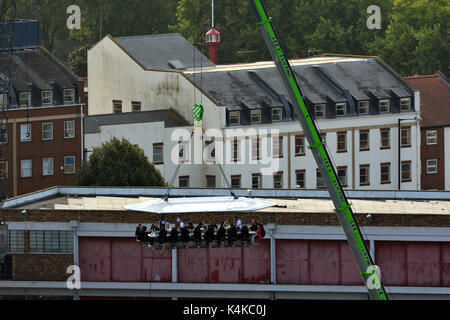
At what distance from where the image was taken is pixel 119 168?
11812 centimetres

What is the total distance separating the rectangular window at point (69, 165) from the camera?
12850 centimetres

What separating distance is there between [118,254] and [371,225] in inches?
545

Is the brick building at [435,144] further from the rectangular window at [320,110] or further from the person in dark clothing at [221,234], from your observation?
the person in dark clothing at [221,234]

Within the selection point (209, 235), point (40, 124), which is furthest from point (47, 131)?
point (209, 235)

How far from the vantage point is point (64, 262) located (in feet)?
297

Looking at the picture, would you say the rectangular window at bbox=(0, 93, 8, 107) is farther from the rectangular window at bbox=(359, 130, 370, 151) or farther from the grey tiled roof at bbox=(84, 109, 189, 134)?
the rectangular window at bbox=(359, 130, 370, 151)

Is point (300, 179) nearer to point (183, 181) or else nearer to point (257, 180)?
point (257, 180)

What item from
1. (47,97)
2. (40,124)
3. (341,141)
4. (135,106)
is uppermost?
(47,97)

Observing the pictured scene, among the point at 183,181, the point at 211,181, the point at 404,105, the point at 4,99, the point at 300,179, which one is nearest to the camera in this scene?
the point at 4,99

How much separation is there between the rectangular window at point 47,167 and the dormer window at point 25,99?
4.56 m

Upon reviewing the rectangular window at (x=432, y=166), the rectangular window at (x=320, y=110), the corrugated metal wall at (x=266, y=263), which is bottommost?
the corrugated metal wall at (x=266, y=263)

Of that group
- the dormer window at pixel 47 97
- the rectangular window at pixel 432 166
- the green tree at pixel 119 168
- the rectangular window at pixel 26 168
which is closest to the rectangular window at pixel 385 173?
the rectangular window at pixel 432 166

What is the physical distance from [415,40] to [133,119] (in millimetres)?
53001
